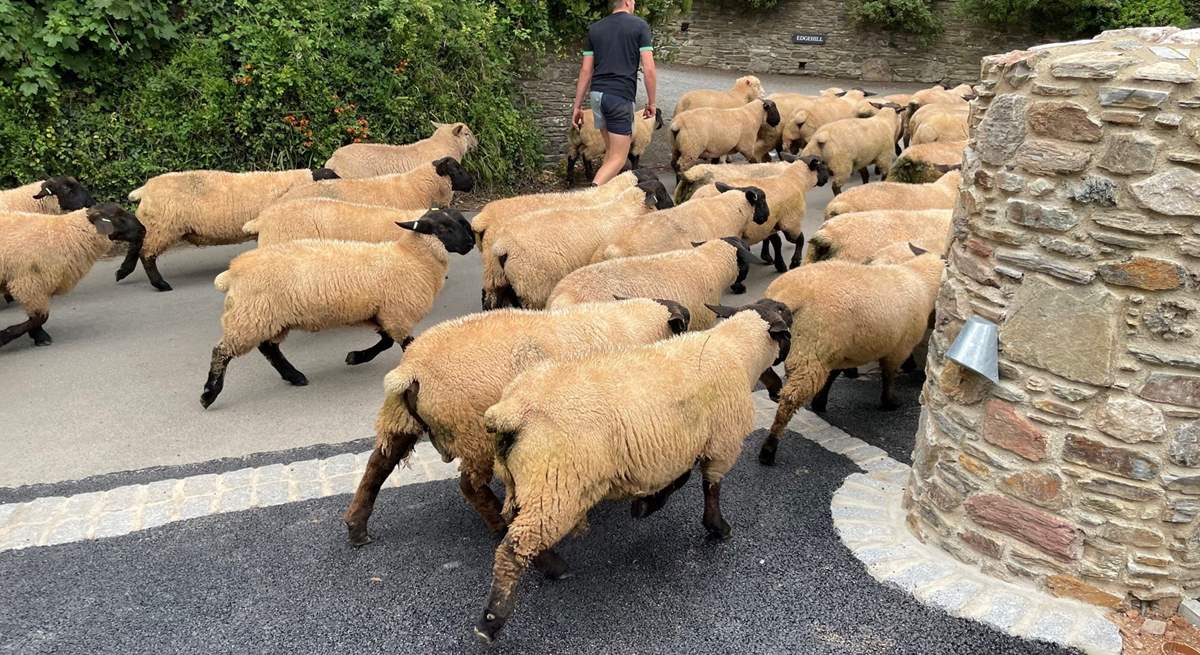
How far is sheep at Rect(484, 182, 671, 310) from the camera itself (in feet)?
22.3

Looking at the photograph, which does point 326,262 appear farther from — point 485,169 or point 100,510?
point 485,169

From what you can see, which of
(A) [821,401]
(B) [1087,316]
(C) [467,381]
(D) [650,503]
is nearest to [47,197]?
(C) [467,381]

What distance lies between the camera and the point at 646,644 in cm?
368

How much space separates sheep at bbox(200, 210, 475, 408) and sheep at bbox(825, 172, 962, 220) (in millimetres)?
4039

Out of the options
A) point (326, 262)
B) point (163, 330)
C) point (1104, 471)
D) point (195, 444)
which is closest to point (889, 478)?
point (1104, 471)

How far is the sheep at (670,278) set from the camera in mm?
5812

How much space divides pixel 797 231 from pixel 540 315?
5364mm

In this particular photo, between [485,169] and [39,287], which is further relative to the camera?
[485,169]

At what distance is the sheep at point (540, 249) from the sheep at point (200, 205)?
298 centimetres

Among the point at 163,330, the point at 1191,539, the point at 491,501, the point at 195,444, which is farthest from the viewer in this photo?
the point at 163,330

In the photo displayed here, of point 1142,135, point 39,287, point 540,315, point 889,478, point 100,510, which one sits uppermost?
point 1142,135

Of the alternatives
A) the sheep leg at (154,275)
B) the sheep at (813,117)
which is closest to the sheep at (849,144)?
the sheep at (813,117)

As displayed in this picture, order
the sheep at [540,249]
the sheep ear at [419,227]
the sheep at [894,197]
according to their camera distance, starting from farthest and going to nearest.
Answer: the sheep at [894,197]
the sheep at [540,249]
the sheep ear at [419,227]

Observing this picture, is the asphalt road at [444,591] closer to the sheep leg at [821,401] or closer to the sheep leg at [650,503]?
the sheep leg at [650,503]
